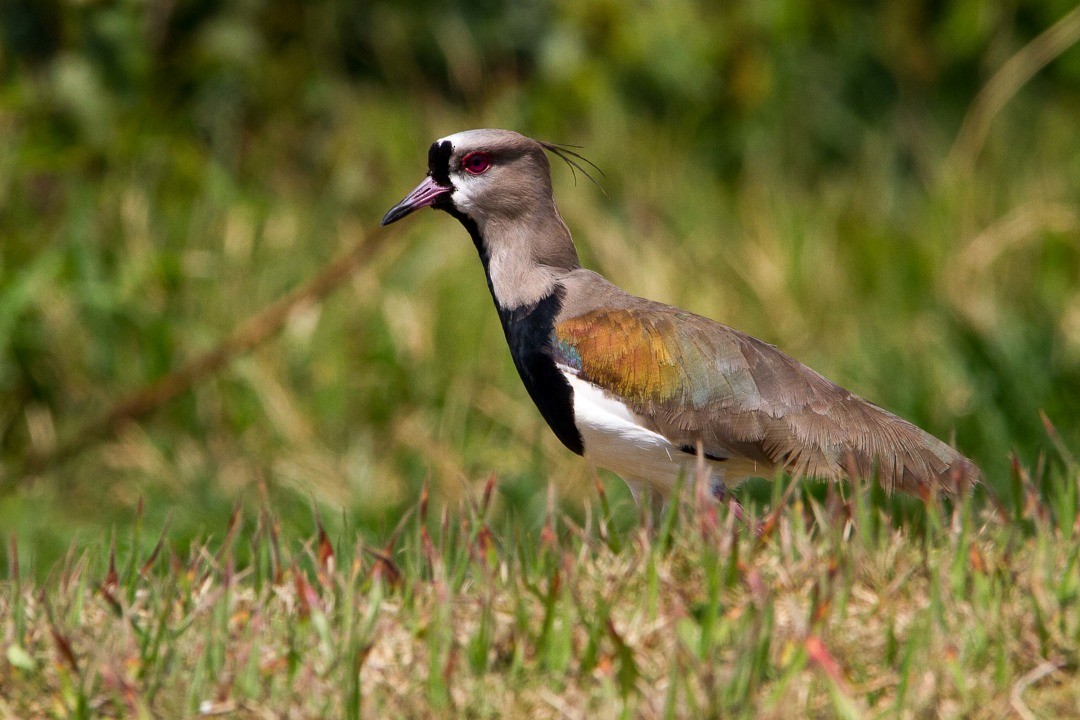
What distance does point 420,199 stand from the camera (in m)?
4.20

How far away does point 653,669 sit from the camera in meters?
2.85

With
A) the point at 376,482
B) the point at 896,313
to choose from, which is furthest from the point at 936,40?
the point at 376,482

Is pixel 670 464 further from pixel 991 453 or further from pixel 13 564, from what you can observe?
pixel 991 453

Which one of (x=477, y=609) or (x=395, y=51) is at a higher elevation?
(x=395, y=51)

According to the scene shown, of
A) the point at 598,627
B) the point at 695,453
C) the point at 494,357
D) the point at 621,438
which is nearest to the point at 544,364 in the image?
the point at 621,438

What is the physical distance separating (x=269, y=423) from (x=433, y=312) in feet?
3.37

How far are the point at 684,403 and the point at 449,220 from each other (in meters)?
4.12

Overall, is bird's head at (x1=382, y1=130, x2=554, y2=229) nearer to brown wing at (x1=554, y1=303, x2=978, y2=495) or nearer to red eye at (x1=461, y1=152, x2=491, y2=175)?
red eye at (x1=461, y1=152, x2=491, y2=175)

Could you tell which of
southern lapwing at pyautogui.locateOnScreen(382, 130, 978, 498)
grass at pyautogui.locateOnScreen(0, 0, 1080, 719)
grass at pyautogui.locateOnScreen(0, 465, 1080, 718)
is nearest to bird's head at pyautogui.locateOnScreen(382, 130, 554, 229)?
southern lapwing at pyautogui.locateOnScreen(382, 130, 978, 498)

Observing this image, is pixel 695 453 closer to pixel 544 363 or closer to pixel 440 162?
pixel 544 363

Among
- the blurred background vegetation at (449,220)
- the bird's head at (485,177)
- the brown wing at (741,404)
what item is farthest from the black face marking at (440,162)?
the blurred background vegetation at (449,220)

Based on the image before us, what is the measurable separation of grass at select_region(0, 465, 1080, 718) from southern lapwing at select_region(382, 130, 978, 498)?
0.41 meters

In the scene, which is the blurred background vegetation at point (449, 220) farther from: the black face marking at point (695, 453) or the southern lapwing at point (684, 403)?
the black face marking at point (695, 453)

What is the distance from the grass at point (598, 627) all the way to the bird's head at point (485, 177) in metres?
1.16
